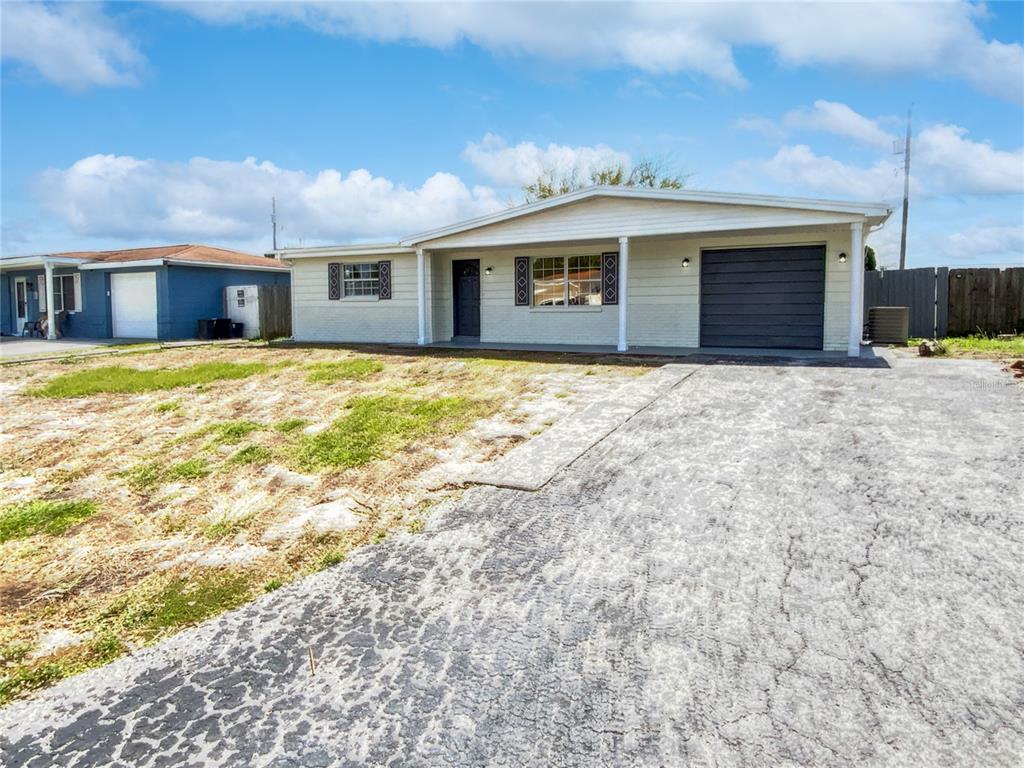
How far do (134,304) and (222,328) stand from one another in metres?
3.52

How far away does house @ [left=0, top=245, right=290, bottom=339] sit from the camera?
2002 centimetres

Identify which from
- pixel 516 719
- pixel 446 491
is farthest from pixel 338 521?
pixel 516 719

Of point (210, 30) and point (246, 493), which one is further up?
point (210, 30)

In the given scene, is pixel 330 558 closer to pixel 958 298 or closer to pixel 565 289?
pixel 565 289

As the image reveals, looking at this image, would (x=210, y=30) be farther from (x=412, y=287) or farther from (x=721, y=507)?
(x=721, y=507)

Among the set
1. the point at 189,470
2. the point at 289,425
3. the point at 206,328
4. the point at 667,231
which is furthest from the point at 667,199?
the point at 206,328

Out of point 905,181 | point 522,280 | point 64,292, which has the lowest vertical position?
point 522,280

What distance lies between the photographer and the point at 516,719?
2100 mm

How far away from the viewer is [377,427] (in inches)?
244

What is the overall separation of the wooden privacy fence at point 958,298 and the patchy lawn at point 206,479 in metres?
9.75

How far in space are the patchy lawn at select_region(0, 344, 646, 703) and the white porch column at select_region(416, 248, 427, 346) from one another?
489 centimetres

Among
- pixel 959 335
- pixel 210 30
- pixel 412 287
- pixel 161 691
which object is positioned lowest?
pixel 161 691

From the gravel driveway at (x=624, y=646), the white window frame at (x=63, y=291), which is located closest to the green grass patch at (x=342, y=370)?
the gravel driveway at (x=624, y=646)

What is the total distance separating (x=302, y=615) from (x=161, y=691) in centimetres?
63
